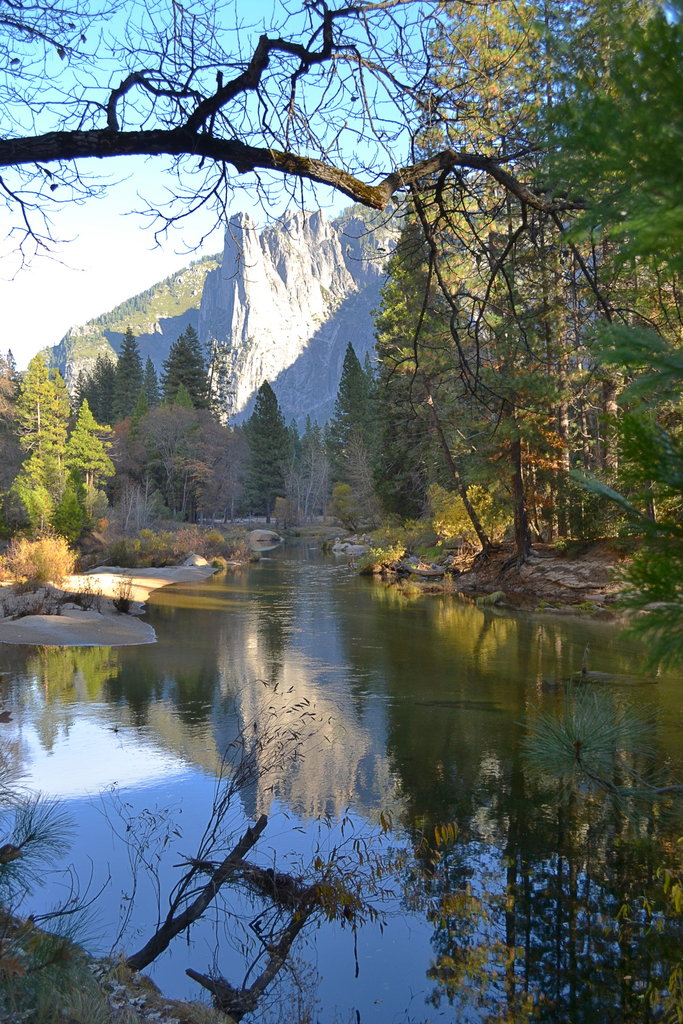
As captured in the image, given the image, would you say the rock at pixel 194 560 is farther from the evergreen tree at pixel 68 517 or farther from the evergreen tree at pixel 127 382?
the evergreen tree at pixel 127 382

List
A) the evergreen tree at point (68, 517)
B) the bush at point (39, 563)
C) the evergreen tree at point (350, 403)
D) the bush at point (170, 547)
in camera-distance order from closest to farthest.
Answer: the bush at point (39, 563)
the evergreen tree at point (68, 517)
the bush at point (170, 547)
the evergreen tree at point (350, 403)

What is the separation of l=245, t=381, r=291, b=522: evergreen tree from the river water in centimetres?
4927

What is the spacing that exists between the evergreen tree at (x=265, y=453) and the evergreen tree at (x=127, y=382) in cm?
994

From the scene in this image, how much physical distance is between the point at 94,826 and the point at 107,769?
1.47 metres

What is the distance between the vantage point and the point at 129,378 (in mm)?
59938

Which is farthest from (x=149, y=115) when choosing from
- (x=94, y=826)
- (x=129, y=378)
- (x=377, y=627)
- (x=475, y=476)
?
(x=129, y=378)

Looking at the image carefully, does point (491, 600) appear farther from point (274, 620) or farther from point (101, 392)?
point (101, 392)

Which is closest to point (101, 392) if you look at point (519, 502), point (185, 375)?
point (185, 375)

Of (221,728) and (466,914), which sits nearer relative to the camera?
(466,914)

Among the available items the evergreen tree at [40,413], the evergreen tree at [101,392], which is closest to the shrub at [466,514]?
the evergreen tree at [40,413]

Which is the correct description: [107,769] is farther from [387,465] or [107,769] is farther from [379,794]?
[387,465]

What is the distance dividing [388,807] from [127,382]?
57082 millimetres

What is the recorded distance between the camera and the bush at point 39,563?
72.7ft

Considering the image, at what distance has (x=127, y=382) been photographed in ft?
195
